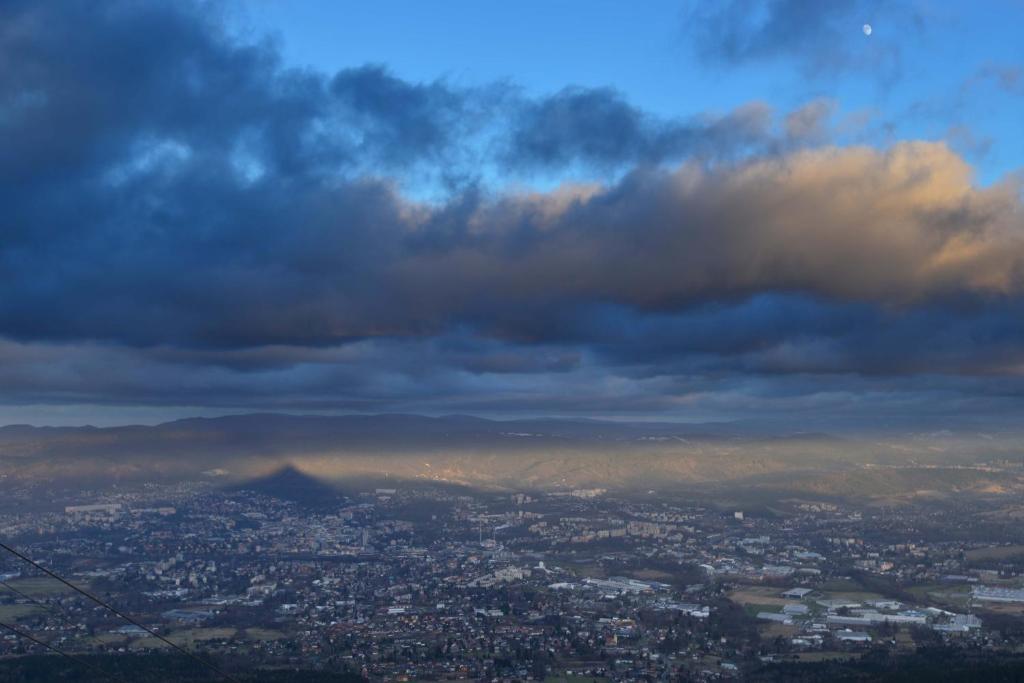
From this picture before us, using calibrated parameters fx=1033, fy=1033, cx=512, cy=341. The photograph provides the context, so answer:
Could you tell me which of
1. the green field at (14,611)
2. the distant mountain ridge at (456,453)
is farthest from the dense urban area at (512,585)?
the distant mountain ridge at (456,453)

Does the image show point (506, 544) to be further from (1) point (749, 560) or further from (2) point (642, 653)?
(2) point (642, 653)

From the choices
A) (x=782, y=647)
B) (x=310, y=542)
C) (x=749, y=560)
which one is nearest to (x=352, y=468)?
(x=310, y=542)

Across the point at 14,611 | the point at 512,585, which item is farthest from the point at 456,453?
the point at 14,611

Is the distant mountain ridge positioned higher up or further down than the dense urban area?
higher up

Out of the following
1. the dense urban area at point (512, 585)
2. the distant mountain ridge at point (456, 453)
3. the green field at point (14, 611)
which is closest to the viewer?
the dense urban area at point (512, 585)

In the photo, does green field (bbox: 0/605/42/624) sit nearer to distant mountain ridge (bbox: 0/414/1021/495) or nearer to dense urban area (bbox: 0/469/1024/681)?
dense urban area (bbox: 0/469/1024/681)

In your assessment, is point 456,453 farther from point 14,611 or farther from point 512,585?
point 14,611

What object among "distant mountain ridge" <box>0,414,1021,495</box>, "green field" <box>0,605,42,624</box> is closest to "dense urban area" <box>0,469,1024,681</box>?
"green field" <box>0,605,42,624</box>

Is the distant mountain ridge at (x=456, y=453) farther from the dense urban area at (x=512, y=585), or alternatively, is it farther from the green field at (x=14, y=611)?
the green field at (x=14, y=611)
